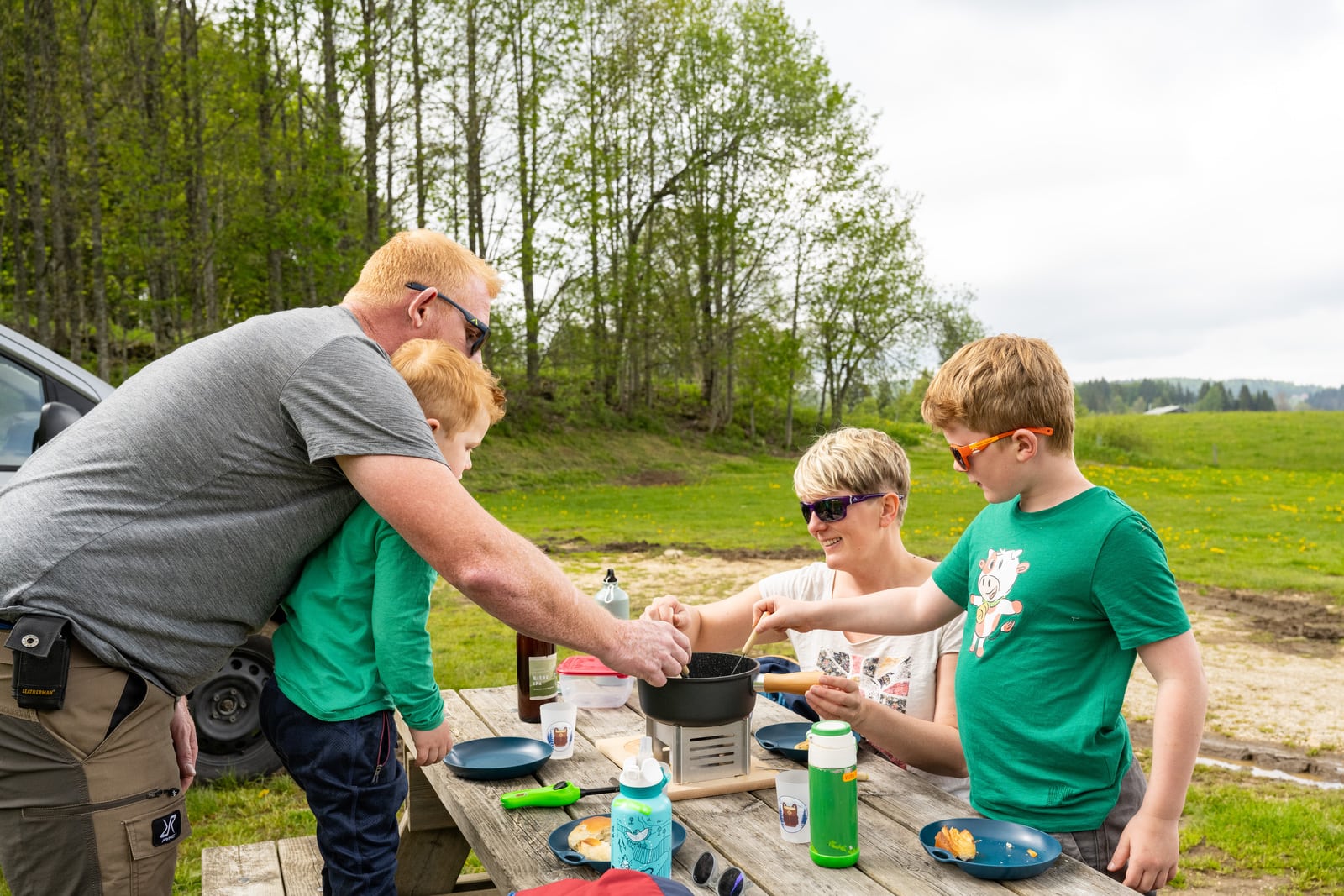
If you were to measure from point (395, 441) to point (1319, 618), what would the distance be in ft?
32.8

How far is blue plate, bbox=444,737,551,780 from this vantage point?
2.29 meters

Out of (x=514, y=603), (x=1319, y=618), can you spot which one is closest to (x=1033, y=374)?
(x=514, y=603)

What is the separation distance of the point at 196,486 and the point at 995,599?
1735mm

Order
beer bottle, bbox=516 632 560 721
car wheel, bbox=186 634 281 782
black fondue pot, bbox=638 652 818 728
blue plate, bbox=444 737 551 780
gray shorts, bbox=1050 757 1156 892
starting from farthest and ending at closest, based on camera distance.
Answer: car wheel, bbox=186 634 281 782 < beer bottle, bbox=516 632 560 721 < blue plate, bbox=444 737 551 780 < gray shorts, bbox=1050 757 1156 892 < black fondue pot, bbox=638 652 818 728

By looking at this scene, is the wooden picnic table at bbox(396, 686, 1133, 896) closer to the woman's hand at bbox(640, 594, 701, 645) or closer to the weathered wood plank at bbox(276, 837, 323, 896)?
the woman's hand at bbox(640, 594, 701, 645)

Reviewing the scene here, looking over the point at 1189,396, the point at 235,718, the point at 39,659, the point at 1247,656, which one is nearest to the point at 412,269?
the point at 39,659

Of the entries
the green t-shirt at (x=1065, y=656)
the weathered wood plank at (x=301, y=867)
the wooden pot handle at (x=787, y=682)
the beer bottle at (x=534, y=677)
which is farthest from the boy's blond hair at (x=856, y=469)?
the weathered wood plank at (x=301, y=867)

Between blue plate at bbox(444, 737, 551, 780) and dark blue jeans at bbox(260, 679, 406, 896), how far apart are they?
16cm

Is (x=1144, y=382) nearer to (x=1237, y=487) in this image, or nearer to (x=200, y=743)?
(x=1237, y=487)

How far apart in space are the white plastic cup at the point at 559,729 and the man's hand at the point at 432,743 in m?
0.30

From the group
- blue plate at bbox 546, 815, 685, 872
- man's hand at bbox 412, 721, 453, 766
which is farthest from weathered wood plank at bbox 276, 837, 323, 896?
blue plate at bbox 546, 815, 685, 872

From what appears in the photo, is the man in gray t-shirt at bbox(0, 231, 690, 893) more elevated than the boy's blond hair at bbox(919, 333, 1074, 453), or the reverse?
the boy's blond hair at bbox(919, 333, 1074, 453)

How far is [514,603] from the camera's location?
6.18ft

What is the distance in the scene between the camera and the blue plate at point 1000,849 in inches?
66.6
